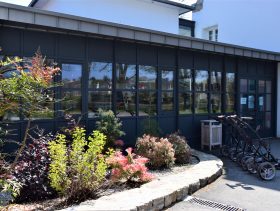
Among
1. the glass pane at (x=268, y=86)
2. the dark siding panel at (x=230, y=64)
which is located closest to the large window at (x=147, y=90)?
the dark siding panel at (x=230, y=64)

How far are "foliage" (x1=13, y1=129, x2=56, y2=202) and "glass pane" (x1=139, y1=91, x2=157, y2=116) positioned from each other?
466cm

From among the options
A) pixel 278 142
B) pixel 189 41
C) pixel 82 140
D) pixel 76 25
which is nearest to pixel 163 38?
pixel 189 41

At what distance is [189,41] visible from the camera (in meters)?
10.2

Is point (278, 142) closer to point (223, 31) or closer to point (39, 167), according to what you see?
point (223, 31)

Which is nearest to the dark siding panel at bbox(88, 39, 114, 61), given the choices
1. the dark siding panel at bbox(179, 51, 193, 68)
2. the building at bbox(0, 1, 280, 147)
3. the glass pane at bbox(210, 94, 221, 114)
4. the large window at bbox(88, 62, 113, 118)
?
the building at bbox(0, 1, 280, 147)

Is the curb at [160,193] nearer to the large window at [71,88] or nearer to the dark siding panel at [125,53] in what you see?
the large window at [71,88]

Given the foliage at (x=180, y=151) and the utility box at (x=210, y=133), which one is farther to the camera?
the utility box at (x=210, y=133)

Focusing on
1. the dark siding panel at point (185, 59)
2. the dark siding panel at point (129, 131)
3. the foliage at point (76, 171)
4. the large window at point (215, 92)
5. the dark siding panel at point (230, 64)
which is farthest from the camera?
the dark siding panel at point (230, 64)

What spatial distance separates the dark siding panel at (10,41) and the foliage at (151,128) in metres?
3.81

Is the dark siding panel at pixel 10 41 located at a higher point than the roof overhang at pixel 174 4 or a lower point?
lower

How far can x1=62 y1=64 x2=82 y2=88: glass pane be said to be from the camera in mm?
8633

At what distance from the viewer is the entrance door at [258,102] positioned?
45.4ft

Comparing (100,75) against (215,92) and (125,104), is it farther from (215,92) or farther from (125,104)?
(215,92)

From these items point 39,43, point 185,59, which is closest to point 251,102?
point 185,59
